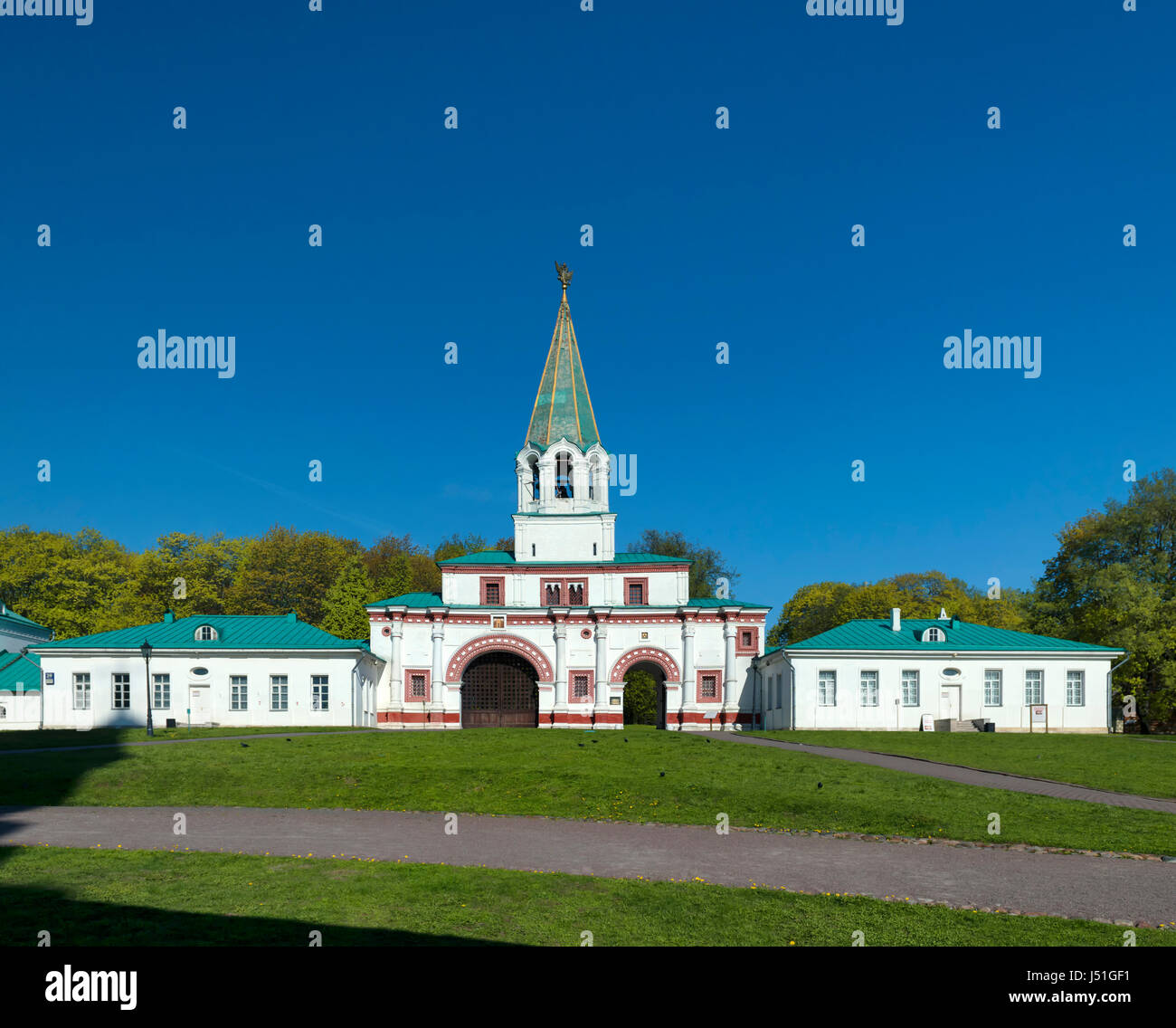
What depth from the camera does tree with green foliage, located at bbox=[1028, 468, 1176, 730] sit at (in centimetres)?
5391

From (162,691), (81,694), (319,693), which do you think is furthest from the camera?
(319,693)

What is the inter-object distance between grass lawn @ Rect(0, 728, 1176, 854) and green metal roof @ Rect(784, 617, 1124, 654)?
81.0 feet

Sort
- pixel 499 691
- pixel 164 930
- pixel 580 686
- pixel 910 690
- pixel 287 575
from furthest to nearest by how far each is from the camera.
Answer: pixel 287 575
pixel 499 691
pixel 580 686
pixel 910 690
pixel 164 930

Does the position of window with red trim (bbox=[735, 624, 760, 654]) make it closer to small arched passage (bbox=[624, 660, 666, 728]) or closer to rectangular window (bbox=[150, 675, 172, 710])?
small arched passage (bbox=[624, 660, 666, 728])

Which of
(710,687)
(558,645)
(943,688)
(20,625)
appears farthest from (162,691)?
(943,688)

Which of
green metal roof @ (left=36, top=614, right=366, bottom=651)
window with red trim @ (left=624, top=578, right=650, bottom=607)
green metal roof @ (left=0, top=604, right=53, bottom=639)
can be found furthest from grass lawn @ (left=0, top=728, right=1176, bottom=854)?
green metal roof @ (left=0, top=604, right=53, bottom=639)

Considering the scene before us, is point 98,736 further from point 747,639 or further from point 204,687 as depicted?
point 747,639

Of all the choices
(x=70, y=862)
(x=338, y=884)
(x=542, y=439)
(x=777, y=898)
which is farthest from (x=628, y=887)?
(x=542, y=439)

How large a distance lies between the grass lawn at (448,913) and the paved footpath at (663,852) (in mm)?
1112

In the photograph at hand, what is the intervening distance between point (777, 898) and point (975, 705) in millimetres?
43526

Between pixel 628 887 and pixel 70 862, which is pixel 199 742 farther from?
pixel 628 887

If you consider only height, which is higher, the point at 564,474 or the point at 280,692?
the point at 564,474

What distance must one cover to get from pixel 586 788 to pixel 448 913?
458 inches

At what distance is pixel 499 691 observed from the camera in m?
59.5
